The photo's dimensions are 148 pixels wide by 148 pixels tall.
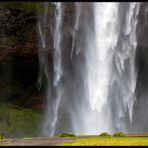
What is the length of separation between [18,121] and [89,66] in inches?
399

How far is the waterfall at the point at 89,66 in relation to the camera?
45.9 m

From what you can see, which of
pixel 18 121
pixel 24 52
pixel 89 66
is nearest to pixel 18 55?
pixel 24 52

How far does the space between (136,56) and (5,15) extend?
15.6 m

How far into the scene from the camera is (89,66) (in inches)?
1845

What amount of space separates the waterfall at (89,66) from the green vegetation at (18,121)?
48.8 inches

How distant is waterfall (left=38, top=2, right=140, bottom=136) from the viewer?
45906 mm

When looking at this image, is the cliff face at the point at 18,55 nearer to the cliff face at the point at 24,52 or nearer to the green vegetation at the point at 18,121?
the cliff face at the point at 24,52

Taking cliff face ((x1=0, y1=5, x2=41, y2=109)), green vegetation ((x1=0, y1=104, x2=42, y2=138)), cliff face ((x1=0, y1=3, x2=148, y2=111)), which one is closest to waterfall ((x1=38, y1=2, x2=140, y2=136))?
cliff face ((x1=0, y1=3, x2=148, y2=111))

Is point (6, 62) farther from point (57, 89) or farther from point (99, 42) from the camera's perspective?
point (99, 42)

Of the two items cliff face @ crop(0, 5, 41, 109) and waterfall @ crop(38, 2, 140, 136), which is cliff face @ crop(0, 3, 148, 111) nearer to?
cliff face @ crop(0, 5, 41, 109)

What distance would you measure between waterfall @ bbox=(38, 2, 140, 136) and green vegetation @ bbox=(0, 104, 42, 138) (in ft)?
4.07

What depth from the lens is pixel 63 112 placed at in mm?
48688

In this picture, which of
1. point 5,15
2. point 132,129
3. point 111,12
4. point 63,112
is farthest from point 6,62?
point 132,129

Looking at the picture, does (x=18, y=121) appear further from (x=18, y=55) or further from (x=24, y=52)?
(x=24, y=52)
